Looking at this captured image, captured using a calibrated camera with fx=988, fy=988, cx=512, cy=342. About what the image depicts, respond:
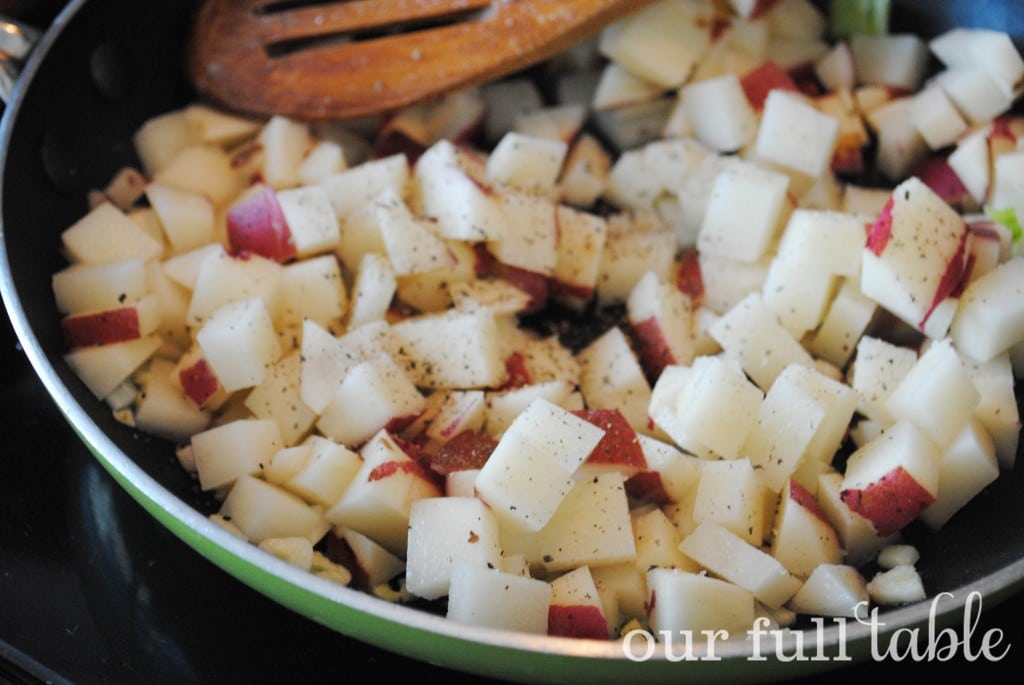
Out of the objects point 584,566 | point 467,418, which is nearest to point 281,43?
point 467,418

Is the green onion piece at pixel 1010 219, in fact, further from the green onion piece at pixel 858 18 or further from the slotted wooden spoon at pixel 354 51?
the slotted wooden spoon at pixel 354 51

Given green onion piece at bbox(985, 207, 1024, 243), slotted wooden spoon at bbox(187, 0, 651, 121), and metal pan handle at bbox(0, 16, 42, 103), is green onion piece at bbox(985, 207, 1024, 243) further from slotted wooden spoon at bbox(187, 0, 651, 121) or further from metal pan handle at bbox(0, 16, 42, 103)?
metal pan handle at bbox(0, 16, 42, 103)

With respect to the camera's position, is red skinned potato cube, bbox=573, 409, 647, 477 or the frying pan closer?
the frying pan

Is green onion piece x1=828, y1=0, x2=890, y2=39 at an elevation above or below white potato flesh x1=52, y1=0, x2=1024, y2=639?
above

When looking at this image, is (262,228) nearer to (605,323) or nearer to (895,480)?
(605,323)

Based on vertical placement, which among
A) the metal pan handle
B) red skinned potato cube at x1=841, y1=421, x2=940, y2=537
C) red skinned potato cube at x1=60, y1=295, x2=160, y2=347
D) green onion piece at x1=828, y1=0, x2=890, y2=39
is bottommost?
red skinned potato cube at x1=841, y1=421, x2=940, y2=537

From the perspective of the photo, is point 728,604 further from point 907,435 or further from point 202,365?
point 202,365

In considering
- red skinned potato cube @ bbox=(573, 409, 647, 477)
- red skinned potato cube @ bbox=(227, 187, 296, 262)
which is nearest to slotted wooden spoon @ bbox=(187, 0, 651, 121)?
red skinned potato cube @ bbox=(227, 187, 296, 262)

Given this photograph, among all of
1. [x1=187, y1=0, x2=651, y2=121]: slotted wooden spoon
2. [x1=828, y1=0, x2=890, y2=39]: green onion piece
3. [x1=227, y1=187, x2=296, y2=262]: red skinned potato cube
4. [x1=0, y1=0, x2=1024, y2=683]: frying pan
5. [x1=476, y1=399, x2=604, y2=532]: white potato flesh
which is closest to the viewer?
[x1=0, y1=0, x2=1024, y2=683]: frying pan
